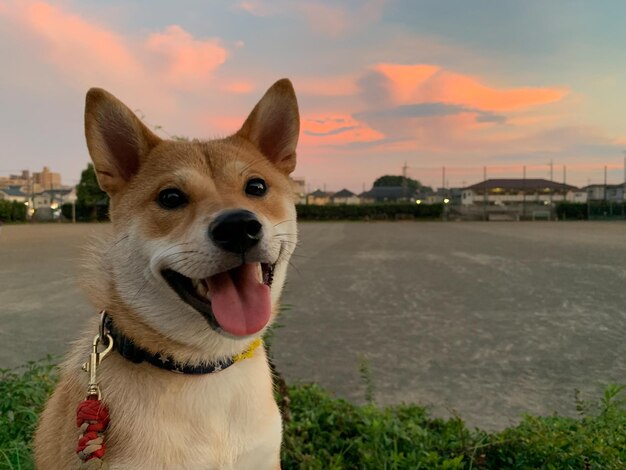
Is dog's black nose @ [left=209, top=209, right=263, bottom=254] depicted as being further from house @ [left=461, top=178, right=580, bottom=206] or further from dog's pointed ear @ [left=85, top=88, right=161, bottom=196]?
house @ [left=461, top=178, right=580, bottom=206]

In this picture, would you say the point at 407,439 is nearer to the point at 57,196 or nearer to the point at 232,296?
the point at 232,296

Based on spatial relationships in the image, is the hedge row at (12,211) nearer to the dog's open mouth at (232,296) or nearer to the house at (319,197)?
the house at (319,197)

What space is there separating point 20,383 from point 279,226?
8.49 feet

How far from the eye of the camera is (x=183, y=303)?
2033 millimetres

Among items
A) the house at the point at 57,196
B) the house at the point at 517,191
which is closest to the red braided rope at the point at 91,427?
the house at the point at 517,191

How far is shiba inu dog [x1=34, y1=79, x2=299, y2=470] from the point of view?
1.90 meters

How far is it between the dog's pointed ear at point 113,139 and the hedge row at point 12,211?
4909 centimetres

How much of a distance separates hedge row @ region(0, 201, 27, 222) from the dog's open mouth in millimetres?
49675

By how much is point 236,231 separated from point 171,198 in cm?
50

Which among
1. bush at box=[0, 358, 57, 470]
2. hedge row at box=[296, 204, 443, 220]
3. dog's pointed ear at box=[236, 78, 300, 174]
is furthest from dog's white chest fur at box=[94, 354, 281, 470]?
hedge row at box=[296, 204, 443, 220]

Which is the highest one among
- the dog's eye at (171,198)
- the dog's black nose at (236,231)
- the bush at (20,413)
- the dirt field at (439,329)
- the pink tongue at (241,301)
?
the dog's eye at (171,198)

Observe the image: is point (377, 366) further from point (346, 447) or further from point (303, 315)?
point (303, 315)

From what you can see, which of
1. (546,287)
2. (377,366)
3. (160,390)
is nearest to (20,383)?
(160,390)

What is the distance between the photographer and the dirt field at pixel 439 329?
4.84m
